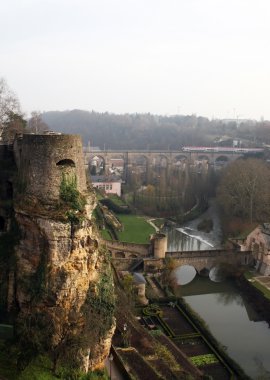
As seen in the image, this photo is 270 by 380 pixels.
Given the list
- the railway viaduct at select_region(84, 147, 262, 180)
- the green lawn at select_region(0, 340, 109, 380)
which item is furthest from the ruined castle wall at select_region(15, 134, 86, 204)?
the railway viaduct at select_region(84, 147, 262, 180)

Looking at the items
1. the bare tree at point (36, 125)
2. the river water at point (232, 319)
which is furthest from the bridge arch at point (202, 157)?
the river water at point (232, 319)

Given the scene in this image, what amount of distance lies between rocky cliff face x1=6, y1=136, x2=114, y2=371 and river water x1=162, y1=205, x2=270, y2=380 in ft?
30.0

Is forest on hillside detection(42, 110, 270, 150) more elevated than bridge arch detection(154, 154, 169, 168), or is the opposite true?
forest on hillside detection(42, 110, 270, 150)

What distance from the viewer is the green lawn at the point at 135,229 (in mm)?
40159

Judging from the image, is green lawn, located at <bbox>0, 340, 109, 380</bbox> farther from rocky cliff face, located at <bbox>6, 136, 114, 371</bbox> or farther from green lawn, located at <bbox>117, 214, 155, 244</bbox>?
green lawn, located at <bbox>117, 214, 155, 244</bbox>

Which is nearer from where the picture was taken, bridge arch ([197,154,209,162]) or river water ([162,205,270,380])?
river water ([162,205,270,380])

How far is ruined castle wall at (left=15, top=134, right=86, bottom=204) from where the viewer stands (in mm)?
14453

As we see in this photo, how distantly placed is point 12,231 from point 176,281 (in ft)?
55.7

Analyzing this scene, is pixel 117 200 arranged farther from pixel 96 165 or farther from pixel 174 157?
pixel 174 157

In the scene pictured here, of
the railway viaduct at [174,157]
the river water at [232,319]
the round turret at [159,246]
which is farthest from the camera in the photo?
the railway viaduct at [174,157]

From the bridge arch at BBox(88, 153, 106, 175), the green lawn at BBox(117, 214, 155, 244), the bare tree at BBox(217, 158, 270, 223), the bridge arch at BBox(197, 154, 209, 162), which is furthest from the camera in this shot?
the bridge arch at BBox(197, 154, 209, 162)

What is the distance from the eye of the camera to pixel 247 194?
44.9m

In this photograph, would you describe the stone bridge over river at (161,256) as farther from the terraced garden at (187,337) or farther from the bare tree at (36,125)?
the bare tree at (36,125)

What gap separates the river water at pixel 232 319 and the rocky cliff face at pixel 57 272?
30.0ft
